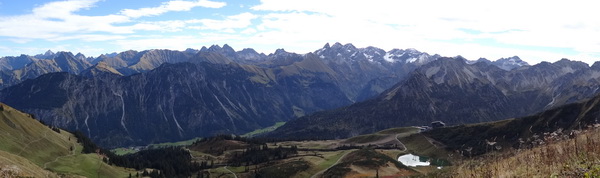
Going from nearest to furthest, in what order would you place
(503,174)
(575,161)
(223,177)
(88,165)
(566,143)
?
(575,161), (503,174), (566,143), (88,165), (223,177)

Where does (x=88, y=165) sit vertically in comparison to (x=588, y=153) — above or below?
below

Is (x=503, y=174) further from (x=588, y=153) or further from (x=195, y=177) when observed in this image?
(x=195, y=177)

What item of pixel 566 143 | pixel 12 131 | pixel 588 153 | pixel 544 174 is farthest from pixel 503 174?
pixel 12 131

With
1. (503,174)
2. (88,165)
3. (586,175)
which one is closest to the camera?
(586,175)

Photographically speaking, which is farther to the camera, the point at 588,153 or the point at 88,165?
the point at 88,165

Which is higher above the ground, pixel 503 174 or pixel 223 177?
pixel 503 174

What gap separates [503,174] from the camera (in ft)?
70.2

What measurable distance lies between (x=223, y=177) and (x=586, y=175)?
18862cm

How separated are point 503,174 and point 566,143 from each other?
27.5ft

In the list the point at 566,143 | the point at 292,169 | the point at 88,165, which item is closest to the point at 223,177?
the point at 292,169

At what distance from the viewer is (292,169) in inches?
7697

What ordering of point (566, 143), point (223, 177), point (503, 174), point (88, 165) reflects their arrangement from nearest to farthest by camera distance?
point (503, 174), point (566, 143), point (88, 165), point (223, 177)

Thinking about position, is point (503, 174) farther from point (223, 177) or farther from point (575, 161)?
point (223, 177)

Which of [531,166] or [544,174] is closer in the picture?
[544,174]
